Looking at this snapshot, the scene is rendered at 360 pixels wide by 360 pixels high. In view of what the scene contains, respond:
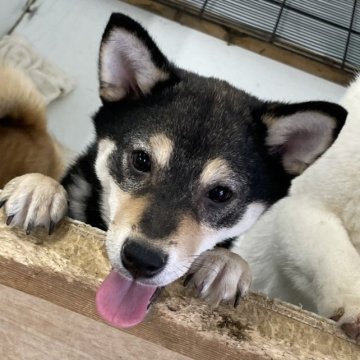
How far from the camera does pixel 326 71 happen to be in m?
2.59

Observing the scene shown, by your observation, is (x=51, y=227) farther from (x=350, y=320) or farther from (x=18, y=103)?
(x=18, y=103)

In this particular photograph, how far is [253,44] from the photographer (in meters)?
2.60

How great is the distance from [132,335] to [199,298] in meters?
0.15

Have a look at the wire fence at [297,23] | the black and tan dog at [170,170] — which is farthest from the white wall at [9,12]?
the black and tan dog at [170,170]

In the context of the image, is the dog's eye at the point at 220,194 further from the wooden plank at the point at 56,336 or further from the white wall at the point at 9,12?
the white wall at the point at 9,12

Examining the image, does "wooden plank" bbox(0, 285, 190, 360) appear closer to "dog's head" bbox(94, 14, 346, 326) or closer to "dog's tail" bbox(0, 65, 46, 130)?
"dog's head" bbox(94, 14, 346, 326)

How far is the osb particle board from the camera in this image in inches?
39.5

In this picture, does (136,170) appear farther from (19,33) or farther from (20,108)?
(19,33)

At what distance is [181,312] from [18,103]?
0.91 meters

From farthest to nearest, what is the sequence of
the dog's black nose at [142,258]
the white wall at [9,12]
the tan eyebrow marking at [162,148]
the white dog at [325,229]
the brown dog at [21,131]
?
the white wall at [9,12], the brown dog at [21,131], the white dog at [325,229], the tan eyebrow marking at [162,148], the dog's black nose at [142,258]

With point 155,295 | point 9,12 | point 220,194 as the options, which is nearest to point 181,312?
point 155,295

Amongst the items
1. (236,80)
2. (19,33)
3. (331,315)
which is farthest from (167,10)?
(331,315)

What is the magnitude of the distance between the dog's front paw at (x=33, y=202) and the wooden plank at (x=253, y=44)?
→ 1.61 m

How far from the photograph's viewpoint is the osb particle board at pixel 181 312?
100cm
